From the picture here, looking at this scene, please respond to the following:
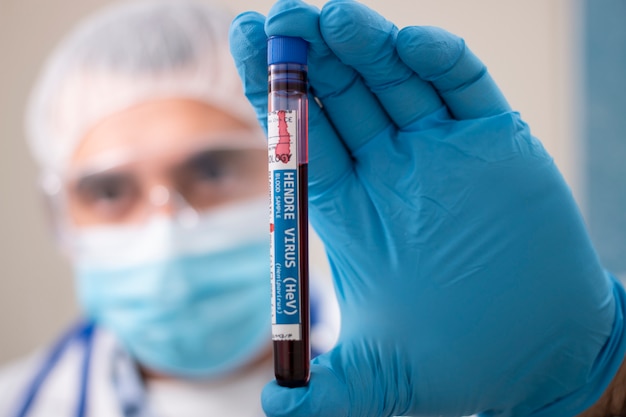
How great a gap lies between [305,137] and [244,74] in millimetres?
105

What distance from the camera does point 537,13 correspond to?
1806 mm

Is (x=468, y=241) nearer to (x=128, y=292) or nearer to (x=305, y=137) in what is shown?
(x=305, y=137)

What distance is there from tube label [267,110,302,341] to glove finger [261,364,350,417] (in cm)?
6

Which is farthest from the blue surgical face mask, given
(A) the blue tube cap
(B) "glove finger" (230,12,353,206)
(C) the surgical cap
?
(A) the blue tube cap

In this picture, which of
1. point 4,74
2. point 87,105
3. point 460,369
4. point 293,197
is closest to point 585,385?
point 460,369

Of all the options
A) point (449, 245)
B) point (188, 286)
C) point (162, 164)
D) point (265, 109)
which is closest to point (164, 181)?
point (162, 164)

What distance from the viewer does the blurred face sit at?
1.48 meters

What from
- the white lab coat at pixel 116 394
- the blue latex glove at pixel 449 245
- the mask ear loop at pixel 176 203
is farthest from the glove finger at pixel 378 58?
the white lab coat at pixel 116 394

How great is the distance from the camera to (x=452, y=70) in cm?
70

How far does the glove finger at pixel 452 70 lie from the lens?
67 centimetres

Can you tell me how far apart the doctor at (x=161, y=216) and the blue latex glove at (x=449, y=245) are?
0.81 meters

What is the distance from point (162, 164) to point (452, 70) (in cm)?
93

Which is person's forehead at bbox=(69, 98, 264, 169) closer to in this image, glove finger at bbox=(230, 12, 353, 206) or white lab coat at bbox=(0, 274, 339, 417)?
white lab coat at bbox=(0, 274, 339, 417)

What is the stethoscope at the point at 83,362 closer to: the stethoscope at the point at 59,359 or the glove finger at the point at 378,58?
the stethoscope at the point at 59,359
